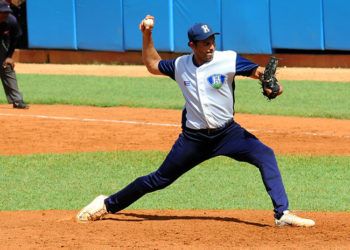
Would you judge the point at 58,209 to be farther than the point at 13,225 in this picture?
Yes

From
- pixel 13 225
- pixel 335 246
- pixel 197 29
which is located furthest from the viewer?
pixel 13 225

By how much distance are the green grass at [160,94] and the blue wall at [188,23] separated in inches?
59.2

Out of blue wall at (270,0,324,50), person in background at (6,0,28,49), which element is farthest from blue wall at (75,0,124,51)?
blue wall at (270,0,324,50)

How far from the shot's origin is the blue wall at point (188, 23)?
73.8 feet

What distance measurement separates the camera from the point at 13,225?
8.82 metres

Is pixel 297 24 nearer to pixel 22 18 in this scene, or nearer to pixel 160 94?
pixel 160 94

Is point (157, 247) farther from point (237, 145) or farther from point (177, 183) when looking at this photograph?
point (177, 183)

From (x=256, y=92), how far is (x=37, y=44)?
27.2 feet

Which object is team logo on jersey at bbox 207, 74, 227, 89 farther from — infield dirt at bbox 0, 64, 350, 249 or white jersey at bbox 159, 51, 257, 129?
infield dirt at bbox 0, 64, 350, 249

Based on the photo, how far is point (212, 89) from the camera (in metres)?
8.36

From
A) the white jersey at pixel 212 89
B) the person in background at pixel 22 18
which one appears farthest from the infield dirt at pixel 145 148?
the person in background at pixel 22 18

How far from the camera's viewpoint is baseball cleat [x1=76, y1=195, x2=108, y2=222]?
349 inches

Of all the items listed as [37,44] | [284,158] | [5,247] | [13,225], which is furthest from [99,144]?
[37,44]

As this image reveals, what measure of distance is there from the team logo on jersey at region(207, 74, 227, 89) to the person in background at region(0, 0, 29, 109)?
8.80 m
